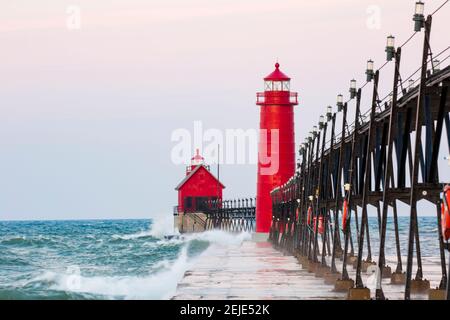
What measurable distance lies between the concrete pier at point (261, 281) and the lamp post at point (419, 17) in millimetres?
6938

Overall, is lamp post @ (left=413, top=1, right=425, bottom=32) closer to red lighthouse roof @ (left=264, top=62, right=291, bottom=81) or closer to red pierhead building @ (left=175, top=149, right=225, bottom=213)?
red lighthouse roof @ (left=264, top=62, right=291, bottom=81)

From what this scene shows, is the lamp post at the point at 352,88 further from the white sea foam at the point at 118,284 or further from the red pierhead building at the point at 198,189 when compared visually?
the red pierhead building at the point at 198,189

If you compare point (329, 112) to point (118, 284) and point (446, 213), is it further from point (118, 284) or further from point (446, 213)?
point (446, 213)

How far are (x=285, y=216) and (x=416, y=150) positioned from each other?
40.9 metres

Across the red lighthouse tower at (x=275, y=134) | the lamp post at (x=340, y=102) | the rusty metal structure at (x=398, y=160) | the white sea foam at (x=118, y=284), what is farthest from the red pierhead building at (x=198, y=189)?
the lamp post at (x=340, y=102)

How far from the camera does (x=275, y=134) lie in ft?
248

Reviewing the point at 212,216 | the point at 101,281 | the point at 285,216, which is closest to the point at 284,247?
the point at 285,216

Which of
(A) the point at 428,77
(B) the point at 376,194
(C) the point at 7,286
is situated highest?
(A) the point at 428,77

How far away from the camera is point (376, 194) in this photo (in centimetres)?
3212

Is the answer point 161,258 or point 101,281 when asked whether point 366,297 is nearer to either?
point 101,281

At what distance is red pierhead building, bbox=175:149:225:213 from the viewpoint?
115500mm

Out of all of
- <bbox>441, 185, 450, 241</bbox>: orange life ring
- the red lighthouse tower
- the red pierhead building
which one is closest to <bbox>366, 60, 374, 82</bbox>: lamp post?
<bbox>441, 185, 450, 241</bbox>: orange life ring

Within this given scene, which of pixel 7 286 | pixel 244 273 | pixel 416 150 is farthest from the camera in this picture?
pixel 7 286

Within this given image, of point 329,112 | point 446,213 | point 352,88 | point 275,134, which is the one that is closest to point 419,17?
point 446,213
